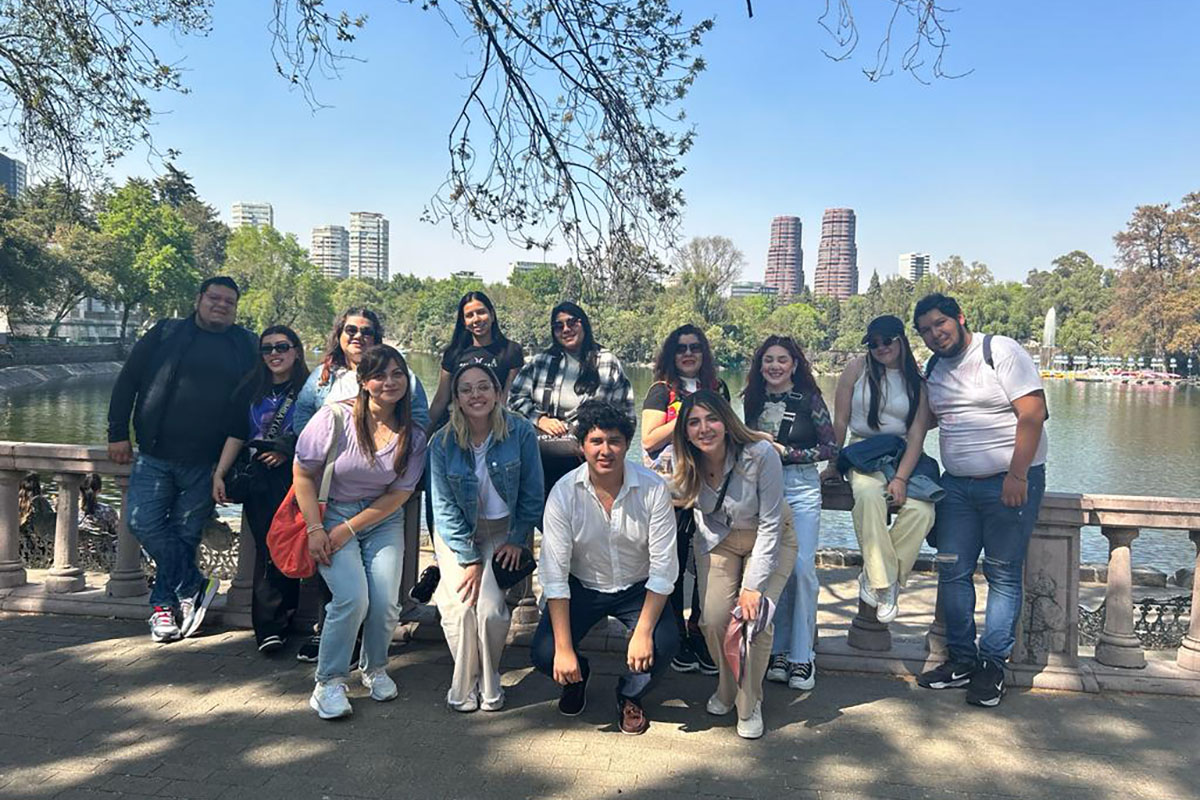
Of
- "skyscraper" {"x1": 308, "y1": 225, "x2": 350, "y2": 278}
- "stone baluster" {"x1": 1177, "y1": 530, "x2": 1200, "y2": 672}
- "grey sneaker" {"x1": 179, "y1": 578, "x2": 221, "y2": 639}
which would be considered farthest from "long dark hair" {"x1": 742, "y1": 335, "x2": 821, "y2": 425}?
"skyscraper" {"x1": 308, "y1": 225, "x2": 350, "y2": 278}

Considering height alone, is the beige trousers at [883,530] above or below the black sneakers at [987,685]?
above

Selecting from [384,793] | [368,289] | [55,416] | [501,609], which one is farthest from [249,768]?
[368,289]

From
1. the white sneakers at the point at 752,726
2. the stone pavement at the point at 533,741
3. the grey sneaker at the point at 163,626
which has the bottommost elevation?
the stone pavement at the point at 533,741

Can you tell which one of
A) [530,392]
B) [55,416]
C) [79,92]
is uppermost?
[79,92]

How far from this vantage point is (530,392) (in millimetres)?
4352

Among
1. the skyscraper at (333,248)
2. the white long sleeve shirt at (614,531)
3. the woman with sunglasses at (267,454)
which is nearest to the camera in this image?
the white long sleeve shirt at (614,531)

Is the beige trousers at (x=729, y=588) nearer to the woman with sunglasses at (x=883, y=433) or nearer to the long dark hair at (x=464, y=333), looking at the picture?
the woman with sunglasses at (x=883, y=433)

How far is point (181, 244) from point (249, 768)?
56864 millimetres

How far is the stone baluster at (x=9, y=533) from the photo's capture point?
4.62 meters

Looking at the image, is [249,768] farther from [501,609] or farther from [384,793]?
[501,609]

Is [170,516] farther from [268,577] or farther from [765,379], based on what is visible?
[765,379]

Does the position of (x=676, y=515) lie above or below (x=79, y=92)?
below

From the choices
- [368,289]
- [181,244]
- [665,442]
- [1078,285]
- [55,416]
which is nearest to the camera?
[665,442]

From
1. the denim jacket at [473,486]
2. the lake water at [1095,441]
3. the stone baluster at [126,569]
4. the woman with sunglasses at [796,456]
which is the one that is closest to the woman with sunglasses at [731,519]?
the woman with sunglasses at [796,456]
